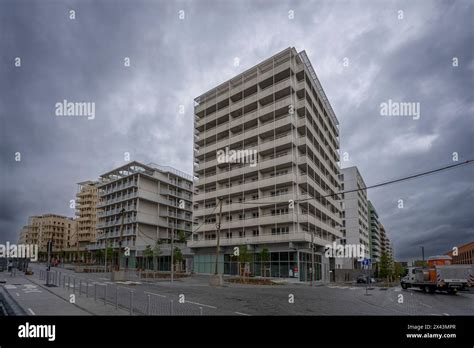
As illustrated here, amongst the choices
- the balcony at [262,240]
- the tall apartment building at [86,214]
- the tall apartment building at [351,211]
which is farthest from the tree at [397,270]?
the tall apartment building at [86,214]

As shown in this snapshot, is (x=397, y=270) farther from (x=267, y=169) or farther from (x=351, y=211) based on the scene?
(x=267, y=169)

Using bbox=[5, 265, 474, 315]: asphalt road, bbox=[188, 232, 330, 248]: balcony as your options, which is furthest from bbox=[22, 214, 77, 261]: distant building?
bbox=[5, 265, 474, 315]: asphalt road

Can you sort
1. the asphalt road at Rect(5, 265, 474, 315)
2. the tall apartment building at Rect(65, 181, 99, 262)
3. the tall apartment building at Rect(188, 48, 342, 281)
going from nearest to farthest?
the asphalt road at Rect(5, 265, 474, 315), the tall apartment building at Rect(188, 48, 342, 281), the tall apartment building at Rect(65, 181, 99, 262)

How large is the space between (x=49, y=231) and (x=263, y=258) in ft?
347

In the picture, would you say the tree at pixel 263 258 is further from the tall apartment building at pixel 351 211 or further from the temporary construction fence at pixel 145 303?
the tall apartment building at pixel 351 211

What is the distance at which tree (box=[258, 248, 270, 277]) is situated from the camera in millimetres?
42500

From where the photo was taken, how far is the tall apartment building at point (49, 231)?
11853cm

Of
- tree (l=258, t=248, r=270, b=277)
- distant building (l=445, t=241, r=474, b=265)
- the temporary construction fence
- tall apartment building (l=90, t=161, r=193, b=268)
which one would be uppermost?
tall apartment building (l=90, t=161, r=193, b=268)

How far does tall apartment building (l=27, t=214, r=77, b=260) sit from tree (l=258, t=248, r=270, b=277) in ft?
303

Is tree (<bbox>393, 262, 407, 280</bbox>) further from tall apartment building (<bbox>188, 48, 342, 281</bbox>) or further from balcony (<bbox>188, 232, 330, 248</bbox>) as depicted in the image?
balcony (<bbox>188, 232, 330, 248</bbox>)

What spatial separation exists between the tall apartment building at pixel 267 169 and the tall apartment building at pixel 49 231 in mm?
82932
